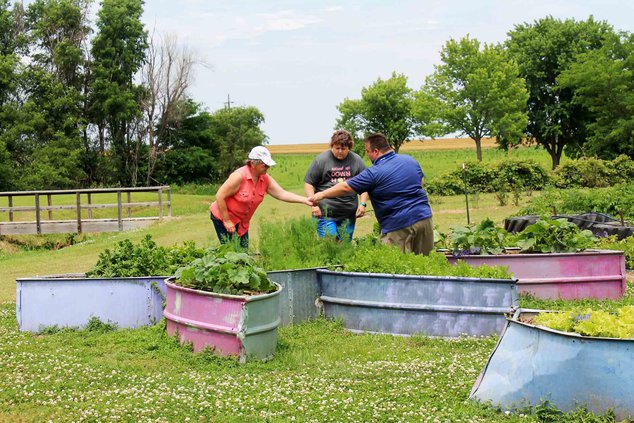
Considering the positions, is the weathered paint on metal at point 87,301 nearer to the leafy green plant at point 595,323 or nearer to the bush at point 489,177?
the leafy green plant at point 595,323

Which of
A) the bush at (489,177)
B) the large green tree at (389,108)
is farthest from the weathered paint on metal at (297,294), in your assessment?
the large green tree at (389,108)

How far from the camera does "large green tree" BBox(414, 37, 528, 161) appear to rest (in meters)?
51.2

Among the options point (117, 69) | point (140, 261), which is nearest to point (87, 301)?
point (140, 261)

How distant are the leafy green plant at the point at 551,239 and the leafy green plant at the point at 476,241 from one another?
0.26m

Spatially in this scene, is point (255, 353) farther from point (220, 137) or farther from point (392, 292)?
point (220, 137)

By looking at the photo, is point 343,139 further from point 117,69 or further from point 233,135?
point 233,135

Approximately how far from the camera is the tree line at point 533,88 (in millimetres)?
45781

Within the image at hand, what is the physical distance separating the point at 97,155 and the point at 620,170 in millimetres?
31888

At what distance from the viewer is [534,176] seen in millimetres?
33344

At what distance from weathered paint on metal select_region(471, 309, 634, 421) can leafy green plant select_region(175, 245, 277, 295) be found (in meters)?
2.35

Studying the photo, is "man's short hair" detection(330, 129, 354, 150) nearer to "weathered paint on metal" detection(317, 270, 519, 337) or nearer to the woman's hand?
the woman's hand

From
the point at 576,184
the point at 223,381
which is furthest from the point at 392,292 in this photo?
the point at 576,184

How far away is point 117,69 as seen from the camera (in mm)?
48875

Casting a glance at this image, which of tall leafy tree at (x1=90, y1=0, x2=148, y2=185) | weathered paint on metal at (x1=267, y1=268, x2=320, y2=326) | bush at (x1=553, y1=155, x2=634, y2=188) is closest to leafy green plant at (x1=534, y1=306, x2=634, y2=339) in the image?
weathered paint on metal at (x1=267, y1=268, x2=320, y2=326)
